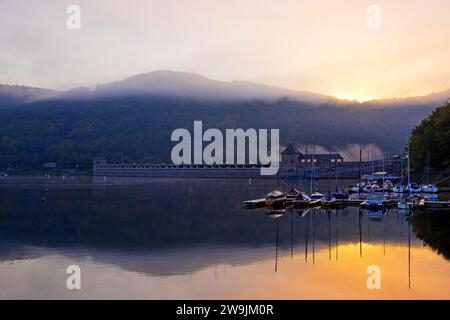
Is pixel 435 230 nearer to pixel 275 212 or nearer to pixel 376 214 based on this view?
pixel 376 214

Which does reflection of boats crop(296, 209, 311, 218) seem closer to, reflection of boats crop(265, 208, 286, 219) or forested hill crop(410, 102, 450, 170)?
reflection of boats crop(265, 208, 286, 219)

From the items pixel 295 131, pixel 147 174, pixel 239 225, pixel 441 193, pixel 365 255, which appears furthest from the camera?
pixel 295 131

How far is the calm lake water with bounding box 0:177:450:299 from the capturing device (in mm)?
13766

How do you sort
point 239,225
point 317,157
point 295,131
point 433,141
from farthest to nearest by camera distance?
point 295,131 < point 317,157 < point 433,141 < point 239,225

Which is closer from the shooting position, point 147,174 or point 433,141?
point 433,141

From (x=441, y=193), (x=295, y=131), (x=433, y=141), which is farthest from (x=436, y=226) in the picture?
(x=295, y=131)

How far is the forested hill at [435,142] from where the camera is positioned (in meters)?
48.0

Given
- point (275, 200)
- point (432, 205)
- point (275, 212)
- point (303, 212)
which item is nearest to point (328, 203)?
point (303, 212)

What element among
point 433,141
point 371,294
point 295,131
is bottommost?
point 371,294

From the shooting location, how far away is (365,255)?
18.2 m

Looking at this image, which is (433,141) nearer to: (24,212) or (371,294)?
(24,212)

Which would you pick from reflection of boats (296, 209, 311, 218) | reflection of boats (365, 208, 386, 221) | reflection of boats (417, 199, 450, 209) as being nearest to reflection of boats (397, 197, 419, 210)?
reflection of boats (417, 199, 450, 209)

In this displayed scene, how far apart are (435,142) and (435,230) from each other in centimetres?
2955
